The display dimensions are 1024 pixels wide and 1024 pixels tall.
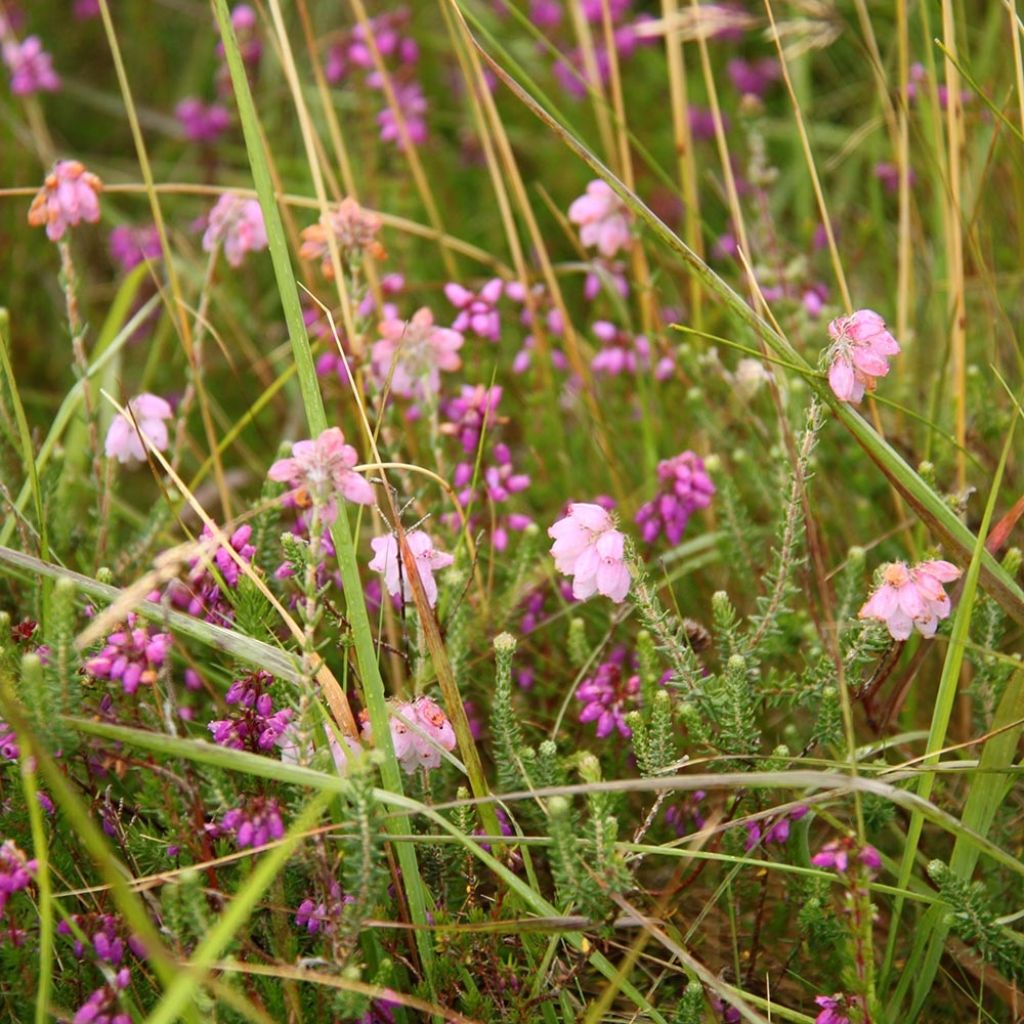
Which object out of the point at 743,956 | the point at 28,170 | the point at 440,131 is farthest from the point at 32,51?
the point at 743,956

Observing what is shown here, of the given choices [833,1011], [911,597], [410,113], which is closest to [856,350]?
[911,597]

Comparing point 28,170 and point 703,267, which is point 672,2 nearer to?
point 703,267

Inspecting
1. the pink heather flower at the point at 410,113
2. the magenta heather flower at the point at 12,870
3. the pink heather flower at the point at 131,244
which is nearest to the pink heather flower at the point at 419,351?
the magenta heather flower at the point at 12,870

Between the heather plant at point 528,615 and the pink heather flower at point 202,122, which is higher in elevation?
the pink heather flower at point 202,122

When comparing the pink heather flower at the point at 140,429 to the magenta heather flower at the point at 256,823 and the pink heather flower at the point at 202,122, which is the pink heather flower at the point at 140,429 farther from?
the pink heather flower at the point at 202,122

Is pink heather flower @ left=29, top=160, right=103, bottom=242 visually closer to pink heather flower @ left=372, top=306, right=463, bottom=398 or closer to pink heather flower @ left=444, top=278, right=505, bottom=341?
pink heather flower @ left=372, top=306, right=463, bottom=398
